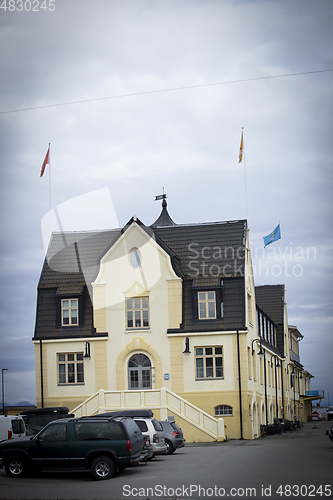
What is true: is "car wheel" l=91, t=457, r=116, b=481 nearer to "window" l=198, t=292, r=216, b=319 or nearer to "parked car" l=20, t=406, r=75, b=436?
"parked car" l=20, t=406, r=75, b=436

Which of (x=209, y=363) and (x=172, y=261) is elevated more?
(x=172, y=261)

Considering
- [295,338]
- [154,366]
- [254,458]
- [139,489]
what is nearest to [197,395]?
[154,366]

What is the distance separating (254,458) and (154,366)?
15.5 metres

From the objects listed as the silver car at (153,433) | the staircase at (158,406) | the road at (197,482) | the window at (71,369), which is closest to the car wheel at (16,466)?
the road at (197,482)

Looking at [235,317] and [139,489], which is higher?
[235,317]

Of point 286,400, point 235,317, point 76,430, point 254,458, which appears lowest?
point 286,400

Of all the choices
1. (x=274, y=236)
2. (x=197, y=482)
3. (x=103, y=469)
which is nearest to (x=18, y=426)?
(x=103, y=469)

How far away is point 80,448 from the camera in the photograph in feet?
53.2

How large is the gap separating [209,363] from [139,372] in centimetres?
412

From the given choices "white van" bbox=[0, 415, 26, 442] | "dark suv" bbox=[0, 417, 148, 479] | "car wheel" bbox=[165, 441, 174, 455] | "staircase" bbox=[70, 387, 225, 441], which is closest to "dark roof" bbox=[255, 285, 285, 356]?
"staircase" bbox=[70, 387, 225, 441]

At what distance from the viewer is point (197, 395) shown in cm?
3400

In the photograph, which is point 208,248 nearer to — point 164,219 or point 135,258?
point 135,258

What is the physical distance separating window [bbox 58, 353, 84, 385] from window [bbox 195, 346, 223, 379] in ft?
22.7

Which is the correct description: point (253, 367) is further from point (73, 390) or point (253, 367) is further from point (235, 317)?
point (73, 390)
